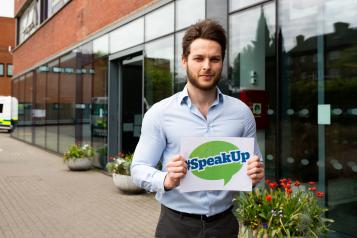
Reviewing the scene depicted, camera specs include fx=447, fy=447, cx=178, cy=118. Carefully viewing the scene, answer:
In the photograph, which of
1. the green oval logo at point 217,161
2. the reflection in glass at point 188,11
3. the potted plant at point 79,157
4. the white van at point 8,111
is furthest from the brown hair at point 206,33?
the white van at point 8,111

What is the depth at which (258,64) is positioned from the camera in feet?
23.7

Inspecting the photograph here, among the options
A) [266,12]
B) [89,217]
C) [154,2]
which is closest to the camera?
[266,12]

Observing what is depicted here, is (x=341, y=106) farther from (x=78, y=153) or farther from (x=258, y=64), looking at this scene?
(x=78, y=153)

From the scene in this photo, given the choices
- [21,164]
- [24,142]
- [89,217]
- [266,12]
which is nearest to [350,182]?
[266,12]

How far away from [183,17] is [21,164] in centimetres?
954

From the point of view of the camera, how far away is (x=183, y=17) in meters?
9.56

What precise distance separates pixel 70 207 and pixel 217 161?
22.1 ft

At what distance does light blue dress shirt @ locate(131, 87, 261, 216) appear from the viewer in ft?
7.64

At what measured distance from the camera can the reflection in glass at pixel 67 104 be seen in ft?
55.3

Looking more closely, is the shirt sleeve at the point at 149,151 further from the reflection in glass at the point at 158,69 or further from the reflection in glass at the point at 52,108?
the reflection in glass at the point at 52,108

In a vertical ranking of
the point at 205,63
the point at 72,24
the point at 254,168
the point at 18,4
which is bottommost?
the point at 254,168

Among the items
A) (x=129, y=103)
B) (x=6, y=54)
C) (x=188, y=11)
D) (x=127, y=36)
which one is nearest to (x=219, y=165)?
(x=188, y=11)

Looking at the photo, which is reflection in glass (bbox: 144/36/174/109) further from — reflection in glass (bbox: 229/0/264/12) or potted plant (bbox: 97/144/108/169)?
potted plant (bbox: 97/144/108/169)

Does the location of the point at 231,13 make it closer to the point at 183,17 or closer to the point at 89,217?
the point at 183,17
